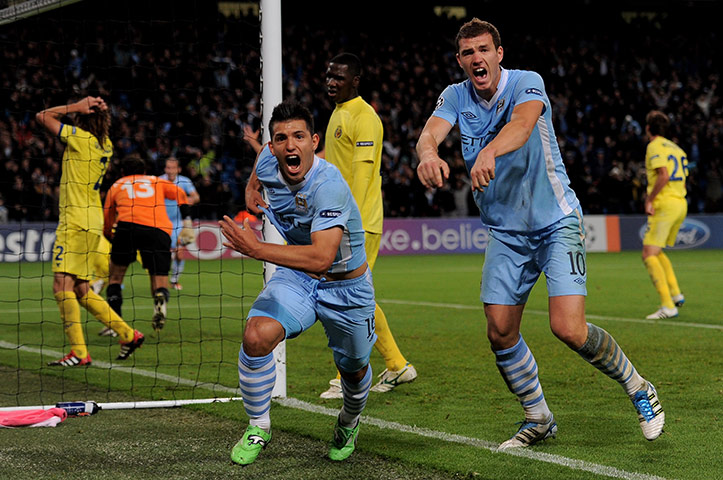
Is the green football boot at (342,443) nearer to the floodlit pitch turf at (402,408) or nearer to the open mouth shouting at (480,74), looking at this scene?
the floodlit pitch turf at (402,408)

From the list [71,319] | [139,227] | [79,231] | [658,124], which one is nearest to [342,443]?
[71,319]

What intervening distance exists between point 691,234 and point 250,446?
2172 centimetres

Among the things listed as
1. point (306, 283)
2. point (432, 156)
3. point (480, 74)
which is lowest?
point (306, 283)

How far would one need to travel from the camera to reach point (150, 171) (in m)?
20.4

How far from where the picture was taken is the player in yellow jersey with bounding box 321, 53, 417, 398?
21.4ft

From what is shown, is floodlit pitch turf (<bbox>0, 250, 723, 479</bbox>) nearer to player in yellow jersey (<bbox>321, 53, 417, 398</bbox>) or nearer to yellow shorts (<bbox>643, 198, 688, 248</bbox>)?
player in yellow jersey (<bbox>321, 53, 417, 398</bbox>)

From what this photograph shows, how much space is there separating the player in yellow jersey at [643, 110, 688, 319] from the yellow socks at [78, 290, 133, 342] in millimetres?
5908

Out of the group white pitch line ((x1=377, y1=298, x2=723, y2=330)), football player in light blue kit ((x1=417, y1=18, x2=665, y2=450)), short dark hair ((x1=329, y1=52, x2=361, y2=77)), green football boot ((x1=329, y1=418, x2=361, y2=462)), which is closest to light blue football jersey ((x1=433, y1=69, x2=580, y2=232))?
football player in light blue kit ((x1=417, y1=18, x2=665, y2=450))

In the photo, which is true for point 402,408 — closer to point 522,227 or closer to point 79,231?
point 522,227

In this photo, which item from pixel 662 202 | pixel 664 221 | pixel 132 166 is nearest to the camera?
pixel 132 166

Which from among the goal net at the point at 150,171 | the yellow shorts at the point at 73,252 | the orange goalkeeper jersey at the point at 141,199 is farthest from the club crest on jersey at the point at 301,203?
the orange goalkeeper jersey at the point at 141,199

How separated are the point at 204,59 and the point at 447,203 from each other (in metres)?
8.20

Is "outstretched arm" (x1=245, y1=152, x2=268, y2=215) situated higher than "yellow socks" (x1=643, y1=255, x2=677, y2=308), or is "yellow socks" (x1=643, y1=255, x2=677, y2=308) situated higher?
"outstretched arm" (x1=245, y1=152, x2=268, y2=215)

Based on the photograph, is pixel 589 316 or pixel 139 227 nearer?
pixel 139 227
